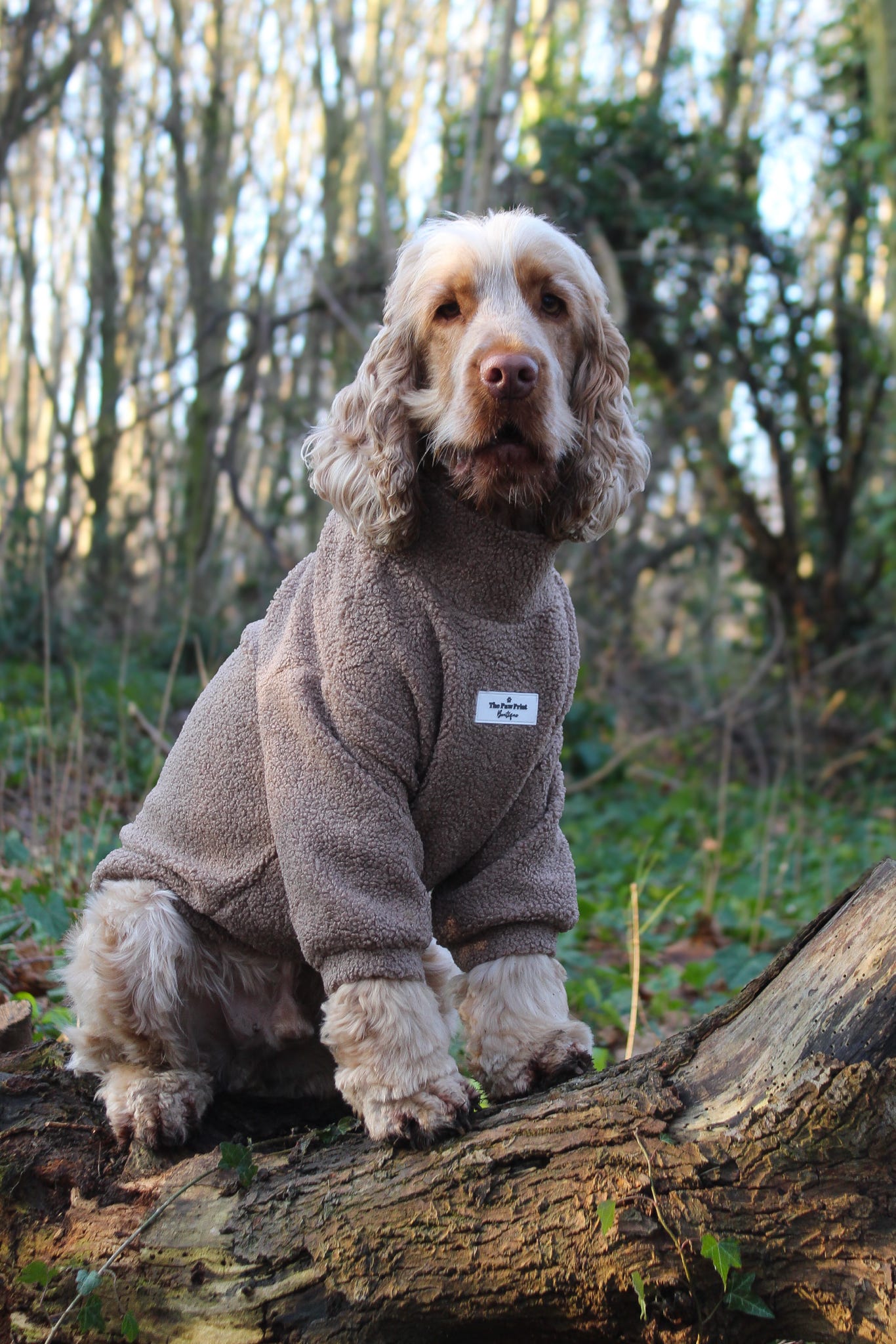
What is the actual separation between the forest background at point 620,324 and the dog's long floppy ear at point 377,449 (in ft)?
13.0

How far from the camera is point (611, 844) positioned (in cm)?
647

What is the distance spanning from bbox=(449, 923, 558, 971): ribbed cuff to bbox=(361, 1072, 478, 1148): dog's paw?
0.32m

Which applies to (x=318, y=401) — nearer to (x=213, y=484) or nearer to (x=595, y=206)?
(x=213, y=484)

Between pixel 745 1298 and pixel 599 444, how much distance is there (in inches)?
64.7

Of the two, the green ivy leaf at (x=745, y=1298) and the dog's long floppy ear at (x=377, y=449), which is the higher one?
the dog's long floppy ear at (x=377, y=449)

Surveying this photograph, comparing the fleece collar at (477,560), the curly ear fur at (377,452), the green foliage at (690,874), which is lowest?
the green foliage at (690,874)

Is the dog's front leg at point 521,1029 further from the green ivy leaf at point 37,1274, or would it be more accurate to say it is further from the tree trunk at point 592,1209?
the green ivy leaf at point 37,1274

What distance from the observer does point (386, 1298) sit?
1.94m

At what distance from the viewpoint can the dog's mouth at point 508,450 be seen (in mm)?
2264

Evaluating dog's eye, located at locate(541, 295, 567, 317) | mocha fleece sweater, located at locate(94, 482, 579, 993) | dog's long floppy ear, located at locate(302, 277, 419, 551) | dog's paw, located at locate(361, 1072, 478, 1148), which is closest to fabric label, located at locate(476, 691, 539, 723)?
mocha fleece sweater, located at locate(94, 482, 579, 993)

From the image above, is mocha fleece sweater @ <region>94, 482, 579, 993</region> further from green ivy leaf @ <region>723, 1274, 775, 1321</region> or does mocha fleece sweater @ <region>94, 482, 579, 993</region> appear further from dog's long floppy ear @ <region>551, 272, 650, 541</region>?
green ivy leaf @ <region>723, 1274, 775, 1321</region>

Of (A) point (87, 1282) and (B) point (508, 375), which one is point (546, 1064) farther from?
(B) point (508, 375)

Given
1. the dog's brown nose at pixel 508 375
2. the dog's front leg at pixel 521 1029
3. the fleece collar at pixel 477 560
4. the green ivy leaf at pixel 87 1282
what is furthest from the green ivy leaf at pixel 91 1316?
the dog's brown nose at pixel 508 375

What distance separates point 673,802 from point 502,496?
5.40 metres
